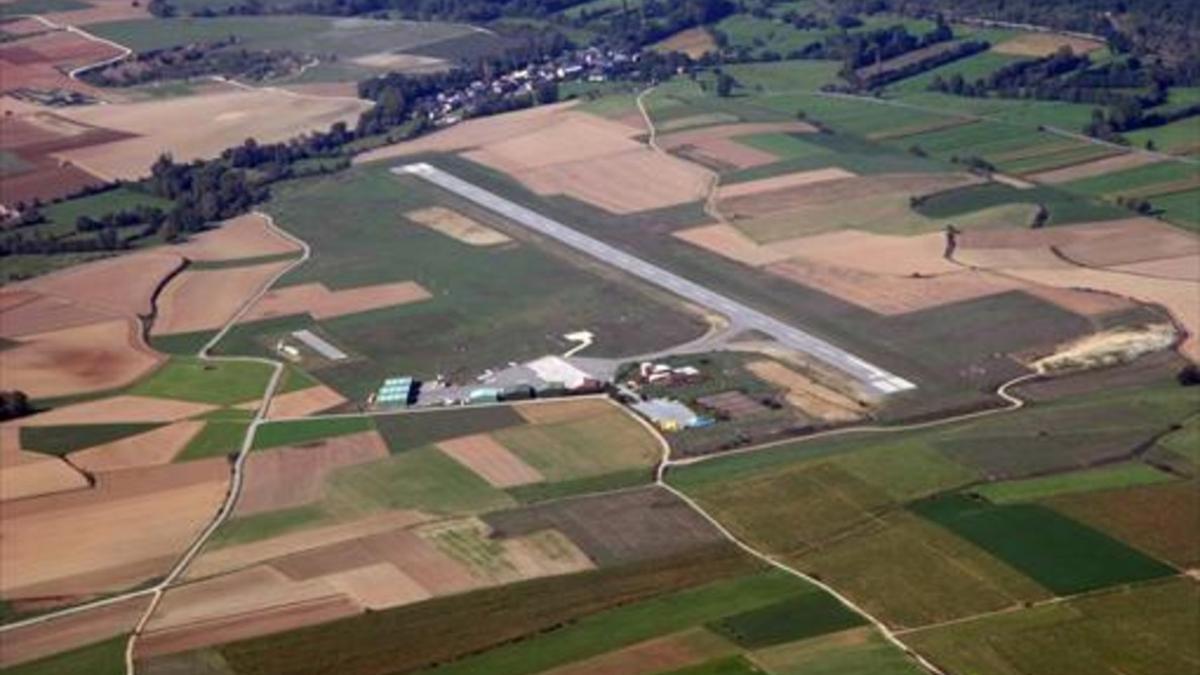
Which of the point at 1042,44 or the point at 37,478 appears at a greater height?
the point at 1042,44

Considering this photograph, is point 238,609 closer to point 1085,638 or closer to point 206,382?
point 206,382

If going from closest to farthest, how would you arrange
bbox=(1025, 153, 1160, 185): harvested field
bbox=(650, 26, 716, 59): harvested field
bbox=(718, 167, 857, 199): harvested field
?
bbox=(718, 167, 857, 199): harvested field → bbox=(1025, 153, 1160, 185): harvested field → bbox=(650, 26, 716, 59): harvested field

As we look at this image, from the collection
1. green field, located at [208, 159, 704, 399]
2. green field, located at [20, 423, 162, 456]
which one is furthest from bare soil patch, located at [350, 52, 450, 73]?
green field, located at [20, 423, 162, 456]

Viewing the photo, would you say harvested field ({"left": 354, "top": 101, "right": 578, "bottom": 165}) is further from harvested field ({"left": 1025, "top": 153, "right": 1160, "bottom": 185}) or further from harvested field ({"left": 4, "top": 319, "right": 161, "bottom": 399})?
harvested field ({"left": 4, "top": 319, "right": 161, "bottom": 399})

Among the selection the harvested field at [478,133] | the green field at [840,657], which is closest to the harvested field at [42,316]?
the harvested field at [478,133]

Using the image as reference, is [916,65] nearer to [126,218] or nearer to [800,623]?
[126,218]

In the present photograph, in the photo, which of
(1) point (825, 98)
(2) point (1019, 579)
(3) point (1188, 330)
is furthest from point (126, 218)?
(2) point (1019, 579)

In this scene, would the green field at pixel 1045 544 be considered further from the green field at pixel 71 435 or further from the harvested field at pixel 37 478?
the green field at pixel 71 435

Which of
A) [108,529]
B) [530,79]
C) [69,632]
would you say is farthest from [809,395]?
[530,79]
